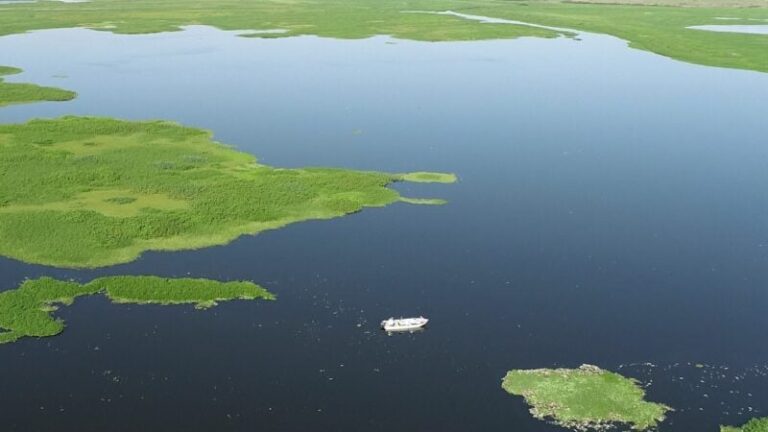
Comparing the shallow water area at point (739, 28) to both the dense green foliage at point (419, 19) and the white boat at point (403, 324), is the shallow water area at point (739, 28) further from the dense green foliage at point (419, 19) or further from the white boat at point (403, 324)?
the white boat at point (403, 324)

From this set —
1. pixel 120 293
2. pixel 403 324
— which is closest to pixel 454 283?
pixel 403 324

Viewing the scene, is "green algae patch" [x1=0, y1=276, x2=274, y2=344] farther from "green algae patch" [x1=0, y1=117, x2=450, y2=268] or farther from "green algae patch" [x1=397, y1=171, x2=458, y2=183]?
"green algae patch" [x1=397, y1=171, x2=458, y2=183]

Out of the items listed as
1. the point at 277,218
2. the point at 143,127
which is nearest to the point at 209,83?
the point at 143,127

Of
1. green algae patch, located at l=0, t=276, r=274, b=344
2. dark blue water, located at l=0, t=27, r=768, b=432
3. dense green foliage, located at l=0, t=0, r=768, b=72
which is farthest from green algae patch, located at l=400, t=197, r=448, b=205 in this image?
dense green foliage, located at l=0, t=0, r=768, b=72

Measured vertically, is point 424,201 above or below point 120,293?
above

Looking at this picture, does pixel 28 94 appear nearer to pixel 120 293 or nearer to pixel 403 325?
pixel 120 293
